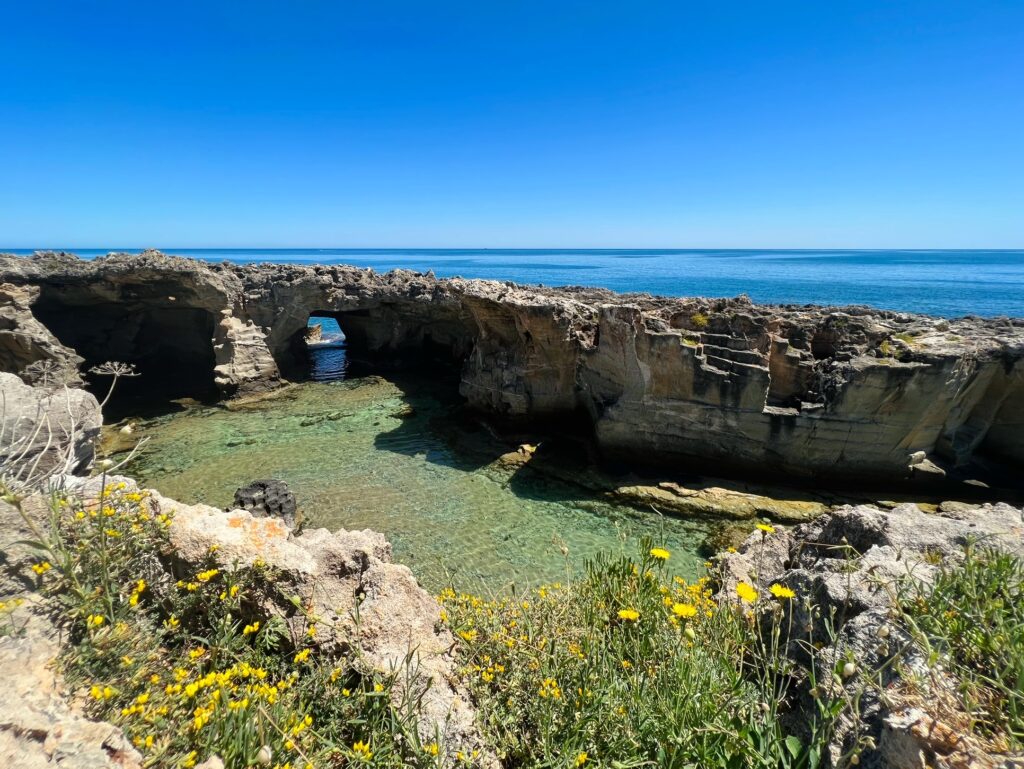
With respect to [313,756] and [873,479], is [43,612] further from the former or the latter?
[873,479]

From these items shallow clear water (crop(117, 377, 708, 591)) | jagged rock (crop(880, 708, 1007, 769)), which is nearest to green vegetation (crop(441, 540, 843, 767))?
jagged rock (crop(880, 708, 1007, 769))

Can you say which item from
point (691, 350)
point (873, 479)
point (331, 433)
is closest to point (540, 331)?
point (691, 350)

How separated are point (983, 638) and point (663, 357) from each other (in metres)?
11.1

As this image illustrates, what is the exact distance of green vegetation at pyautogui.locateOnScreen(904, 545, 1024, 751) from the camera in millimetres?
2154

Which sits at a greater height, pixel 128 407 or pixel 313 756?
pixel 313 756

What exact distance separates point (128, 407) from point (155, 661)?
20.9 m

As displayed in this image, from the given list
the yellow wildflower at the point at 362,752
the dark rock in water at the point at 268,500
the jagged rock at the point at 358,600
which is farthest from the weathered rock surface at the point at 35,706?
the dark rock in water at the point at 268,500

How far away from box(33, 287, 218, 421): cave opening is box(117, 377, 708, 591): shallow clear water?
357 cm

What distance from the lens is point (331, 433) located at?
55.2 feet

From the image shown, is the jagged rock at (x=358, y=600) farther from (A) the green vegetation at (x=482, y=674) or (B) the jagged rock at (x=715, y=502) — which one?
(B) the jagged rock at (x=715, y=502)

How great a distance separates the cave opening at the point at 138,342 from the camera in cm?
1959

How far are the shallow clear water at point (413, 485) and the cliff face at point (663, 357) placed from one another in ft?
8.72

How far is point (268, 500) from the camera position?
36.4 feet

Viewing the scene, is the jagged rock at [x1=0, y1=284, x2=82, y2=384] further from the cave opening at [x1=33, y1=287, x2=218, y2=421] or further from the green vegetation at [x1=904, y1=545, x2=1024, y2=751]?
the green vegetation at [x1=904, y1=545, x2=1024, y2=751]
